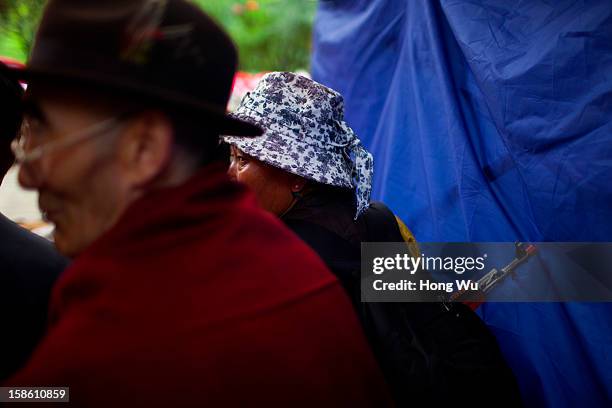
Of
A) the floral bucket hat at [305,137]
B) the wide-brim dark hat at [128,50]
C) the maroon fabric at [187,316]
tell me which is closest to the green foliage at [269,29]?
the floral bucket hat at [305,137]

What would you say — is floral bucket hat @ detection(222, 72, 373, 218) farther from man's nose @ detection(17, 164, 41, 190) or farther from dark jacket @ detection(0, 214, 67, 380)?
man's nose @ detection(17, 164, 41, 190)

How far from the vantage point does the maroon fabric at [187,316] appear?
0.91 m

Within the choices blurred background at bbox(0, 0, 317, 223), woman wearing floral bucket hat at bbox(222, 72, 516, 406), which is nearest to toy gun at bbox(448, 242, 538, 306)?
woman wearing floral bucket hat at bbox(222, 72, 516, 406)

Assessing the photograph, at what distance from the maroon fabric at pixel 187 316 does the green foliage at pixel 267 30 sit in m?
10.1

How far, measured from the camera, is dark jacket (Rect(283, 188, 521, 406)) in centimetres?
157

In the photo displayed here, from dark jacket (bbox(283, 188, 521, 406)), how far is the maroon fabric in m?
0.52

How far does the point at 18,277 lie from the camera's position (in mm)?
1591

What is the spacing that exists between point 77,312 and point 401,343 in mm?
1019

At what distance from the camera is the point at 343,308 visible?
1.22 meters

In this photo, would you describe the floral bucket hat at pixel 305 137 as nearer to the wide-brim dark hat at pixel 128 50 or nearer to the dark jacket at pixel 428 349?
the dark jacket at pixel 428 349

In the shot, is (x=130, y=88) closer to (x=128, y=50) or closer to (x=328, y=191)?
(x=128, y=50)

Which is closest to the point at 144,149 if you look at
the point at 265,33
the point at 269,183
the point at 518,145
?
the point at 269,183

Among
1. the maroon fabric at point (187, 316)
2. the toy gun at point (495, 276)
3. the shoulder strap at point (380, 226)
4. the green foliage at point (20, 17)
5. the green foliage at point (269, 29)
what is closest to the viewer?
the maroon fabric at point (187, 316)

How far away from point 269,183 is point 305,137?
0.82ft
